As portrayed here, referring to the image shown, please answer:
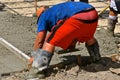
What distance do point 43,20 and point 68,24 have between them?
0.39 metres

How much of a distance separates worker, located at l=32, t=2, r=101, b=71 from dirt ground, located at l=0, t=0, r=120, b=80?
1.31 ft

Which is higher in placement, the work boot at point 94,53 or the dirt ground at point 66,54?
the work boot at point 94,53

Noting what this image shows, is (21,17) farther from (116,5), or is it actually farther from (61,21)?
(61,21)

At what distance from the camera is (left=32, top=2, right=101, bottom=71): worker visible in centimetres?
578

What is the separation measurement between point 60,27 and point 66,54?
131 centimetres


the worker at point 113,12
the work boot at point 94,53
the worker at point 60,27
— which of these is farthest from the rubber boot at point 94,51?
the worker at point 113,12

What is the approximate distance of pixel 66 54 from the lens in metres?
7.02

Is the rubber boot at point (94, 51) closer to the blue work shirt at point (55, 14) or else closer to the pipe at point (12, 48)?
the blue work shirt at point (55, 14)

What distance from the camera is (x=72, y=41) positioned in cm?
595

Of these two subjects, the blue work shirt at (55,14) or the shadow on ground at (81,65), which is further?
the shadow on ground at (81,65)

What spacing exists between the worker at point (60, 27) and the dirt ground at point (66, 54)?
0.40 metres

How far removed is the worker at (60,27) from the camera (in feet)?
19.0

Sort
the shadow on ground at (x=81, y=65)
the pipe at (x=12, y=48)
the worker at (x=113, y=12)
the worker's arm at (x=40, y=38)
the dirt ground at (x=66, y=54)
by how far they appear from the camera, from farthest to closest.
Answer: the worker at (x=113, y=12) < the pipe at (x=12, y=48) < the shadow on ground at (x=81, y=65) < the dirt ground at (x=66, y=54) < the worker's arm at (x=40, y=38)

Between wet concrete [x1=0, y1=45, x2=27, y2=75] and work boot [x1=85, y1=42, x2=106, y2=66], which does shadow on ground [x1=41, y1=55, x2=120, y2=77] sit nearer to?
work boot [x1=85, y1=42, x2=106, y2=66]
